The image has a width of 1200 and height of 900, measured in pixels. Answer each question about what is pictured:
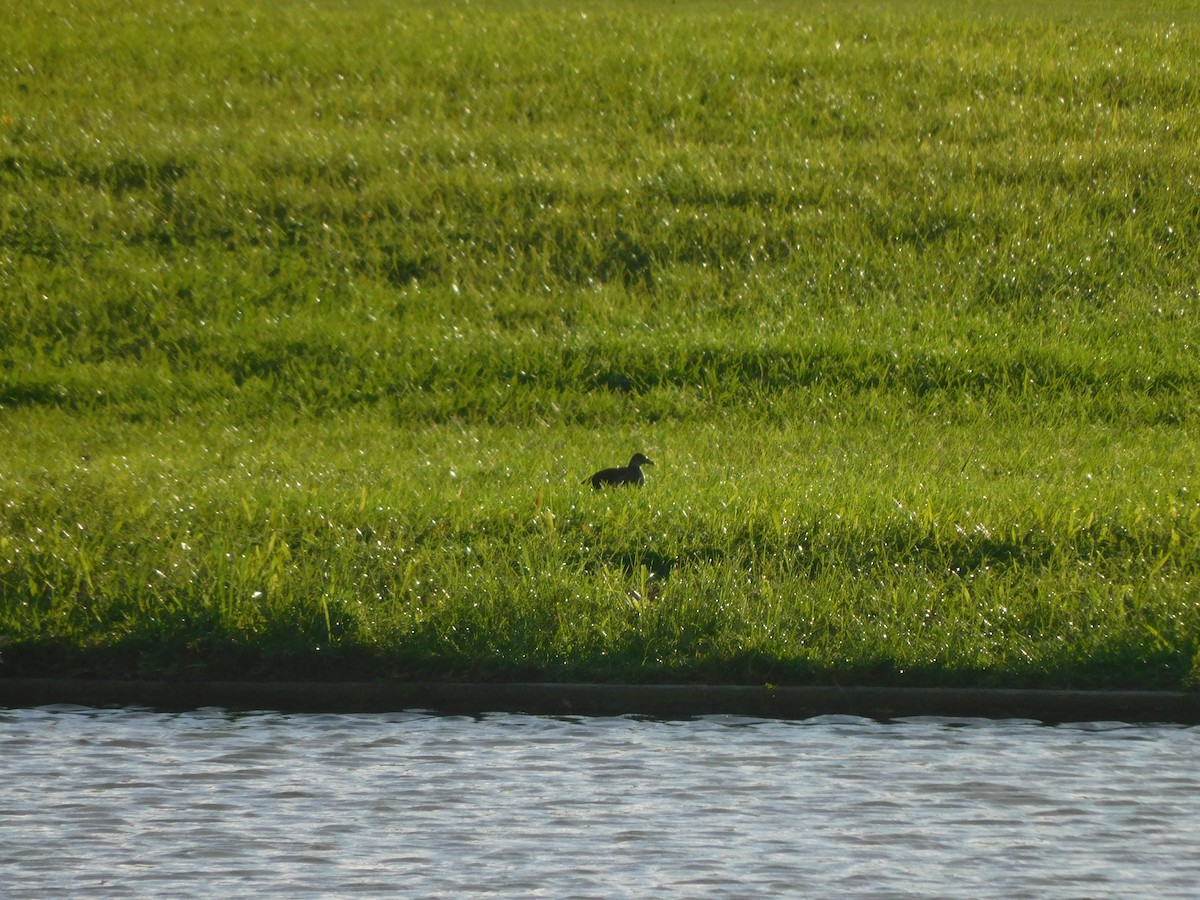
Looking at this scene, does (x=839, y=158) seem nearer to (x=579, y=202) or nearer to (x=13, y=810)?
(x=579, y=202)

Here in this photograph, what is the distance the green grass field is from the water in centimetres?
75

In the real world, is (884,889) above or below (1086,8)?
below

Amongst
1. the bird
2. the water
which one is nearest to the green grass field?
the bird

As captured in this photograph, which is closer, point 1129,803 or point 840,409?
point 1129,803

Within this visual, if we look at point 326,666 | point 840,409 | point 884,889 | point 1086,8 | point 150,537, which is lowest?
point 884,889

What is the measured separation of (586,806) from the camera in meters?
6.51

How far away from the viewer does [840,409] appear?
14727mm

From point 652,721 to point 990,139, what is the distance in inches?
580

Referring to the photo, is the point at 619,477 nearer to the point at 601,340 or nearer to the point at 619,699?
the point at 619,699

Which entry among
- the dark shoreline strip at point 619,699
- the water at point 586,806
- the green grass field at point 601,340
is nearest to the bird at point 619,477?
the green grass field at point 601,340

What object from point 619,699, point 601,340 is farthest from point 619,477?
point 601,340

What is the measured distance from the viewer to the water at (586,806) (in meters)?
5.71

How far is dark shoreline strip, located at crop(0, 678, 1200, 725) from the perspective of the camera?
786 cm

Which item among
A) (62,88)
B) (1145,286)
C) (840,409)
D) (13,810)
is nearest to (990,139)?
(1145,286)
